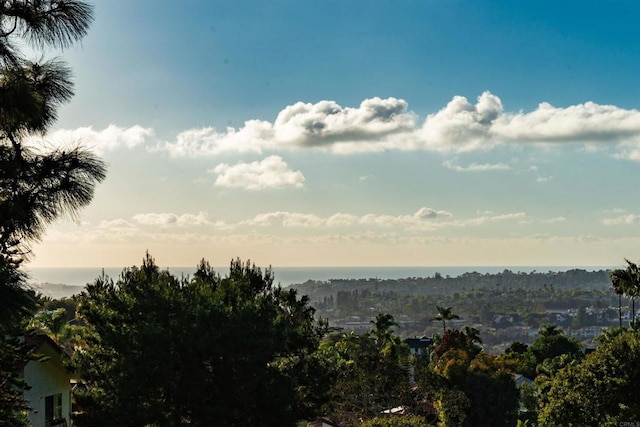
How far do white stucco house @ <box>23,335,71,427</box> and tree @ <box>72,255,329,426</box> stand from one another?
182 centimetres

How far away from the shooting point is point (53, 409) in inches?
923

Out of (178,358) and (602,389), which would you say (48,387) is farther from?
(602,389)

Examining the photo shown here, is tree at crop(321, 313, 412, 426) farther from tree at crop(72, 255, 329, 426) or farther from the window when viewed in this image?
the window

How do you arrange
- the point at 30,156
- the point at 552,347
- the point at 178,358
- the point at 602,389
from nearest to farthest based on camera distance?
the point at 30,156 < the point at 178,358 < the point at 602,389 < the point at 552,347

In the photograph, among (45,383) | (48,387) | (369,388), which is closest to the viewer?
(45,383)

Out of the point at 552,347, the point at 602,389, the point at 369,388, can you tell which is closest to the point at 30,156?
the point at 602,389

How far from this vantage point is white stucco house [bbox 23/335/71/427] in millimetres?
22141

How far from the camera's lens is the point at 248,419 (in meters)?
20.9

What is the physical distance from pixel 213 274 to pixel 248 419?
264 inches

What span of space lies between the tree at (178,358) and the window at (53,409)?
313 cm

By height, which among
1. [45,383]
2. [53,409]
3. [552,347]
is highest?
[45,383]

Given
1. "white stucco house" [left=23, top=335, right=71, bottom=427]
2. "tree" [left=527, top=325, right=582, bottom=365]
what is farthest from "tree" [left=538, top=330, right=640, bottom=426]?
"tree" [left=527, top=325, right=582, bottom=365]

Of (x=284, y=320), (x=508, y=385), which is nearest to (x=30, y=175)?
(x=284, y=320)

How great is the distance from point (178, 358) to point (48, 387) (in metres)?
6.14
